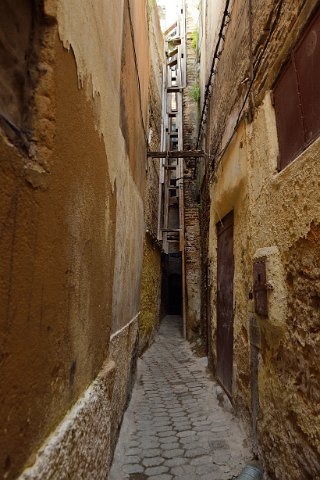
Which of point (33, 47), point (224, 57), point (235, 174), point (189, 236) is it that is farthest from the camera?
point (189, 236)

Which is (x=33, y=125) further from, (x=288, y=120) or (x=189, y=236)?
(x=189, y=236)

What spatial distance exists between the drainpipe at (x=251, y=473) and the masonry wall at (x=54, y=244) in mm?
1102

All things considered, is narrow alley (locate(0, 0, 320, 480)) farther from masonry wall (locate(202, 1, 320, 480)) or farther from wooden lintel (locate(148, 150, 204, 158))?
wooden lintel (locate(148, 150, 204, 158))

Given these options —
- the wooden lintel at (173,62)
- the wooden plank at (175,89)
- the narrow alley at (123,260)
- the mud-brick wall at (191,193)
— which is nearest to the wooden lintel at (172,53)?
the wooden lintel at (173,62)

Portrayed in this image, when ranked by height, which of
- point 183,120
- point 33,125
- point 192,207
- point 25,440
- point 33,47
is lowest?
point 25,440

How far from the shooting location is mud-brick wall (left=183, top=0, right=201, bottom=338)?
9141 mm

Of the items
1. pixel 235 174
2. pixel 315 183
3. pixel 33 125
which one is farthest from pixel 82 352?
pixel 235 174

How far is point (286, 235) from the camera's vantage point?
7.48ft

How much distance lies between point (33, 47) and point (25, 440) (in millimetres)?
1295

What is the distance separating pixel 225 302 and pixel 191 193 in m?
6.46

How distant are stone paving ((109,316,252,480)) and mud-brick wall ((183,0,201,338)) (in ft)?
11.8

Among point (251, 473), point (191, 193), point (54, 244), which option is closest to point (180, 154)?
point (191, 193)

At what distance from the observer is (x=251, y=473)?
2.51m

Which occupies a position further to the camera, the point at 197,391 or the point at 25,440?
the point at 197,391
